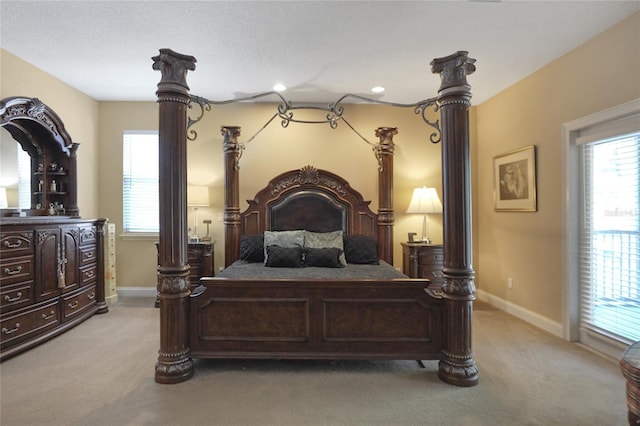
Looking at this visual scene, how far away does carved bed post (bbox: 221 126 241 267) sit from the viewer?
4.43 m

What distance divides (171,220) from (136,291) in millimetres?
3057

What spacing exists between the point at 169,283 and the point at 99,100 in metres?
3.81

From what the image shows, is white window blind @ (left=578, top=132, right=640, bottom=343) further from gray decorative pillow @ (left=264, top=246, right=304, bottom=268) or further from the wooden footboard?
gray decorative pillow @ (left=264, top=246, right=304, bottom=268)

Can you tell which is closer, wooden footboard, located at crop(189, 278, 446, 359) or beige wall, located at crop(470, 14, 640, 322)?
wooden footboard, located at crop(189, 278, 446, 359)

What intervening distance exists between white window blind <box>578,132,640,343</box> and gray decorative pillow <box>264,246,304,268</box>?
2.88 metres

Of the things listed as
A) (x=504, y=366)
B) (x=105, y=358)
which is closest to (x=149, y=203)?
(x=105, y=358)

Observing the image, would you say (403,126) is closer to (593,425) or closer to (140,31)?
(140,31)

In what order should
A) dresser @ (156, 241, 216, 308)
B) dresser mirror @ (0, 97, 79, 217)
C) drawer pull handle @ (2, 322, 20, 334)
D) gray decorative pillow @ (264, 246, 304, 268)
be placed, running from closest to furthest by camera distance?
drawer pull handle @ (2, 322, 20, 334) → dresser mirror @ (0, 97, 79, 217) → gray decorative pillow @ (264, 246, 304, 268) → dresser @ (156, 241, 216, 308)

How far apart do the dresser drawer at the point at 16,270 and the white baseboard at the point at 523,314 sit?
5.29 meters

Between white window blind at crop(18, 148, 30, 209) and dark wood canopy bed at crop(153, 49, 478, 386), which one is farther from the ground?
white window blind at crop(18, 148, 30, 209)

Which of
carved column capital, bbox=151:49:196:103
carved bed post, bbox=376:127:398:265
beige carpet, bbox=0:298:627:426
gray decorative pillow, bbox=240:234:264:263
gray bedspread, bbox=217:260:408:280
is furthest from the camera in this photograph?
carved bed post, bbox=376:127:398:265

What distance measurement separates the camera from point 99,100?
16.0ft

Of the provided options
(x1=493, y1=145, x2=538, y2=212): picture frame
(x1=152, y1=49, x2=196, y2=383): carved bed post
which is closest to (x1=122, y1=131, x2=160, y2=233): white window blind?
(x1=152, y1=49, x2=196, y2=383): carved bed post

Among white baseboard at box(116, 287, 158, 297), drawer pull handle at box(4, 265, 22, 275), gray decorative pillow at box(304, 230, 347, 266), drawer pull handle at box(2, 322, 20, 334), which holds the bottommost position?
white baseboard at box(116, 287, 158, 297)
